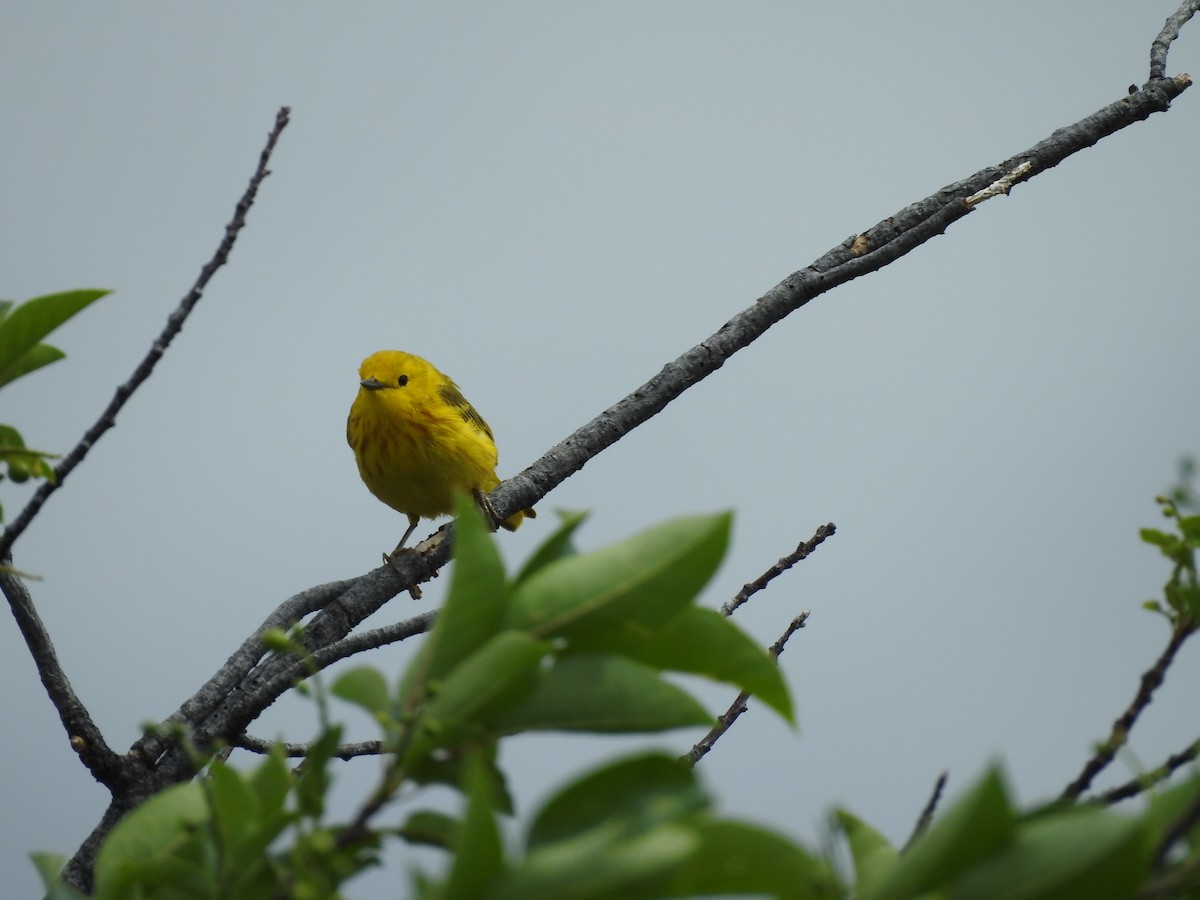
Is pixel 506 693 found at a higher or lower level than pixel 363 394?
lower

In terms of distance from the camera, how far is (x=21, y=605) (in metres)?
2.93

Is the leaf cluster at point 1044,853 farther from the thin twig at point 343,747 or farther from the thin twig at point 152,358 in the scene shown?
the thin twig at point 343,747

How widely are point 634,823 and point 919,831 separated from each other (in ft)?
1.23

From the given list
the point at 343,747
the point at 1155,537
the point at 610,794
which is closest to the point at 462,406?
the point at 343,747

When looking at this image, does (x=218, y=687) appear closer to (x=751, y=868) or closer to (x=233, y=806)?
(x=233, y=806)

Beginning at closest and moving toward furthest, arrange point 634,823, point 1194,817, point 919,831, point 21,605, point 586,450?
point 1194,817 → point 634,823 → point 919,831 → point 21,605 → point 586,450

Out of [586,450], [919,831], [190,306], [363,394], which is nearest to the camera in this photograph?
[919,831]

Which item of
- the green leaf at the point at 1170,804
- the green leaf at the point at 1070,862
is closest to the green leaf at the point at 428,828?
the green leaf at the point at 1070,862

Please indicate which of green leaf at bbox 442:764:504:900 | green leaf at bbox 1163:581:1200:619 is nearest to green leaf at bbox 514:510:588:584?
green leaf at bbox 442:764:504:900

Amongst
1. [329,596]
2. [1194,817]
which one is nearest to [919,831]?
[1194,817]

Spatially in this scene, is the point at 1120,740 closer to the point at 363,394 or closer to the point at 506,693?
the point at 506,693

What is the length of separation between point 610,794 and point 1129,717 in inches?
25.3

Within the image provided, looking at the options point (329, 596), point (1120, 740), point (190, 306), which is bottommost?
point (1120, 740)

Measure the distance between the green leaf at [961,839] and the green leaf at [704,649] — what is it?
0.80 ft
